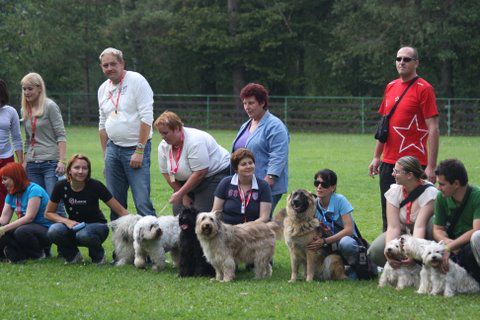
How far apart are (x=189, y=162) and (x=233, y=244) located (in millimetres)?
1102

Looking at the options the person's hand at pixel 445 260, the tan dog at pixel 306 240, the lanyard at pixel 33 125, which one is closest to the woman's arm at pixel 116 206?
the lanyard at pixel 33 125

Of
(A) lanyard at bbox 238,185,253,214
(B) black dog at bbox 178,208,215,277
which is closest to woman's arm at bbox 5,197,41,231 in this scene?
(B) black dog at bbox 178,208,215,277

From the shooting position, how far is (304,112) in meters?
38.3

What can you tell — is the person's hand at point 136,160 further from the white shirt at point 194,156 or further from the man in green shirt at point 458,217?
the man in green shirt at point 458,217

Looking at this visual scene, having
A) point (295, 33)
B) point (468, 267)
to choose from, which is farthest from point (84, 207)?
point (295, 33)

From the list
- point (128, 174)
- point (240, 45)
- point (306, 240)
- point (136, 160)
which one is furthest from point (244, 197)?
point (240, 45)

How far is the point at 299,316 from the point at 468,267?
1.68m

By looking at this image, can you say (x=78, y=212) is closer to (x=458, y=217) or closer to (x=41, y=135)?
(x=41, y=135)

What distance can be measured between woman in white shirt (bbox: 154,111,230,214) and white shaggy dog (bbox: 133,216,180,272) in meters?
0.27

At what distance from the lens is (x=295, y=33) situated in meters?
44.2

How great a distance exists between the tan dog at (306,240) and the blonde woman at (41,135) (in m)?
2.76

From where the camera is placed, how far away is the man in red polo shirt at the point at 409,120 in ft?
26.3

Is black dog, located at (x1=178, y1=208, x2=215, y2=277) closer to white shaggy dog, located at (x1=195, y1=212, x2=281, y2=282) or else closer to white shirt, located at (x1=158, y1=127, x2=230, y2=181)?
white shaggy dog, located at (x1=195, y1=212, x2=281, y2=282)

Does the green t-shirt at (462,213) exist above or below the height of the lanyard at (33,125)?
below
